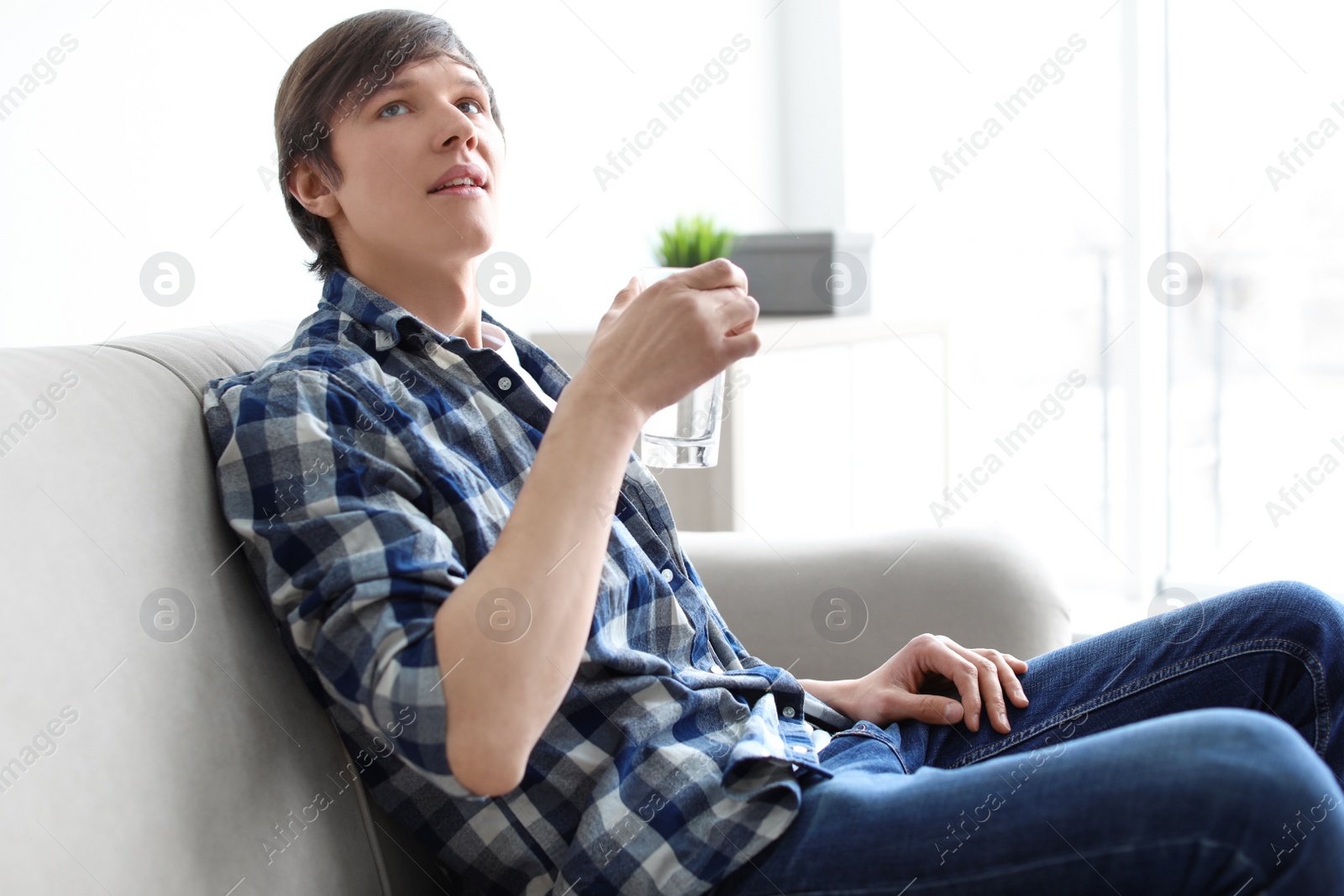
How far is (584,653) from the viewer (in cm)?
81

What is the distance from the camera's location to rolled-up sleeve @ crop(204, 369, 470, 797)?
681 mm

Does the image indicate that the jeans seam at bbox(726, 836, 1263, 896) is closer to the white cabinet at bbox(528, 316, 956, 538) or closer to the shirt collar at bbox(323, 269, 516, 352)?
the shirt collar at bbox(323, 269, 516, 352)

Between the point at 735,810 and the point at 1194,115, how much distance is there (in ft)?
8.03

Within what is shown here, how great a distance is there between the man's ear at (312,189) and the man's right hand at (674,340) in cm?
33

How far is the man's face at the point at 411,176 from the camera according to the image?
944 millimetres

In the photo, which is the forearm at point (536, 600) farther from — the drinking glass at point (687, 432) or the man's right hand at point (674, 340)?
the drinking glass at point (687, 432)

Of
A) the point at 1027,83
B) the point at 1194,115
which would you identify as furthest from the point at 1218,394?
the point at 1027,83

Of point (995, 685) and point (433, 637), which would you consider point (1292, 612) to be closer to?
point (995, 685)

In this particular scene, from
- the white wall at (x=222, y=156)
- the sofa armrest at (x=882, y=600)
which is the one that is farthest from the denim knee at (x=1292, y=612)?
the white wall at (x=222, y=156)

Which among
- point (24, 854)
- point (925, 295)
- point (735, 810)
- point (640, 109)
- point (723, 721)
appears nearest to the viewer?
point (24, 854)

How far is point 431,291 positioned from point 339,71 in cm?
20

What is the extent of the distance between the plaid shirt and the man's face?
0.07 m

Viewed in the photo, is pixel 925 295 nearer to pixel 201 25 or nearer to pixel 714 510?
pixel 714 510

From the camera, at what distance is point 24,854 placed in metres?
0.58
